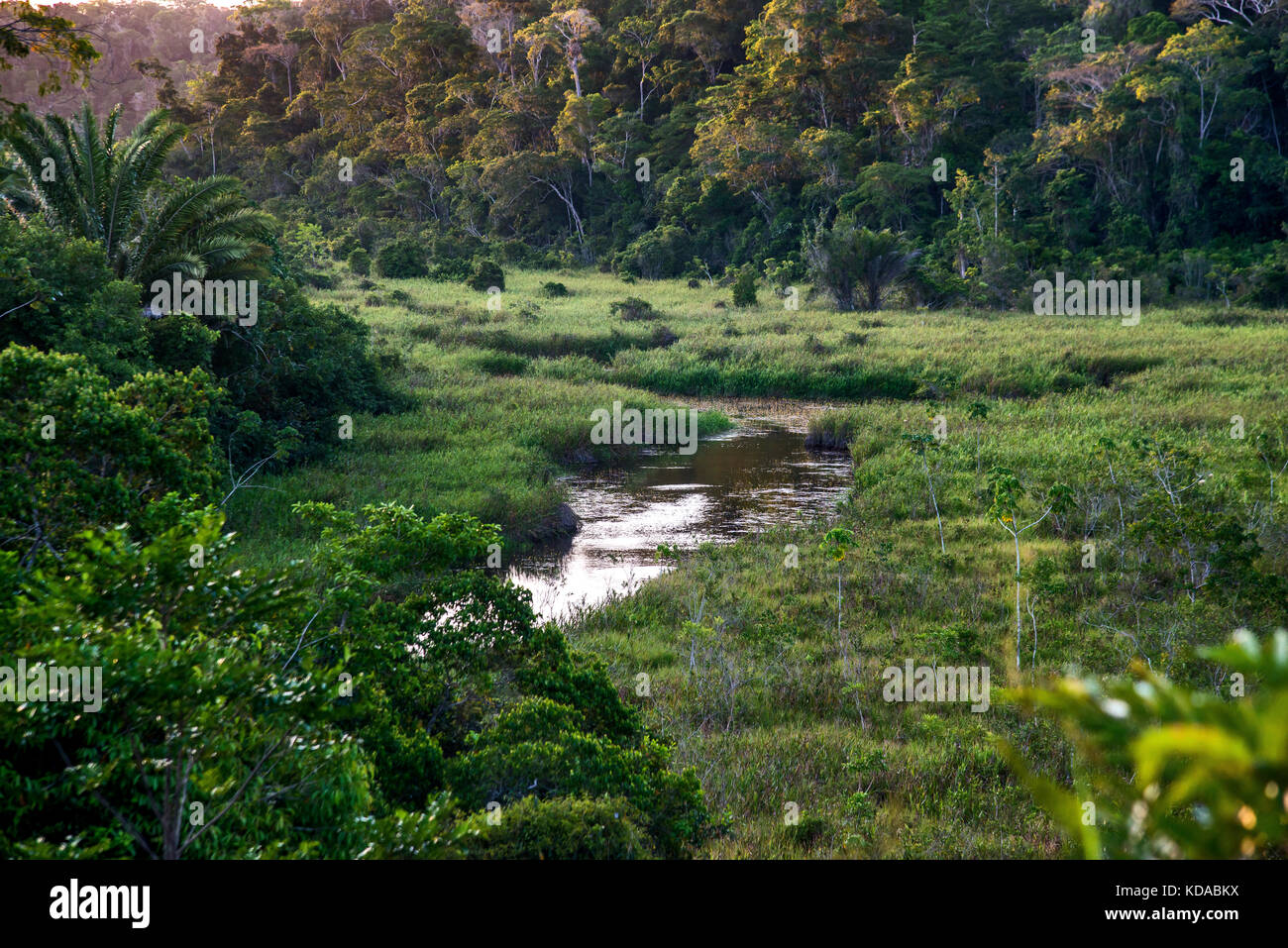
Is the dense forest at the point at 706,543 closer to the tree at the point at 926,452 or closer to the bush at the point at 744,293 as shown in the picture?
the tree at the point at 926,452

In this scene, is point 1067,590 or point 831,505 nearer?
point 1067,590

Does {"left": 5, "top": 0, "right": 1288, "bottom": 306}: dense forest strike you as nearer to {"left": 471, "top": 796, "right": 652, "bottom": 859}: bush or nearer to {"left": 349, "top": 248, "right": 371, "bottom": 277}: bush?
{"left": 349, "top": 248, "right": 371, "bottom": 277}: bush

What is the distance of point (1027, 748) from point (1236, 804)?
637 cm

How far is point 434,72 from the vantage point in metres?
63.2

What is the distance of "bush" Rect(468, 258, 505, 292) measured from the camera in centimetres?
3816

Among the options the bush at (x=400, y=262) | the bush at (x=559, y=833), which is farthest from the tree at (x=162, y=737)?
the bush at (x=400, y=262)

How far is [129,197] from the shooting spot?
44.4 ft

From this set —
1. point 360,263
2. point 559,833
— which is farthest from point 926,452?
point 360,263

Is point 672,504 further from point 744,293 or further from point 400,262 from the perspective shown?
point 400,262

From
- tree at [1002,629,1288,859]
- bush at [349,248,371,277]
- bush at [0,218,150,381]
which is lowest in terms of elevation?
tree at [1002,629,1288,859]

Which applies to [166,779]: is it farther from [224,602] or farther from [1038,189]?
[1038,189]

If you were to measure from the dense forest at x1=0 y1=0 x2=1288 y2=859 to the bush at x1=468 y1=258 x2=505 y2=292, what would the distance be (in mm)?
330

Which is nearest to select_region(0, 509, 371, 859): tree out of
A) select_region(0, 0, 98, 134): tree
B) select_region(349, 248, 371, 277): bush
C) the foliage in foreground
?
the foliage in foreground

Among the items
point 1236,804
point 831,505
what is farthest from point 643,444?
point 1236,804
